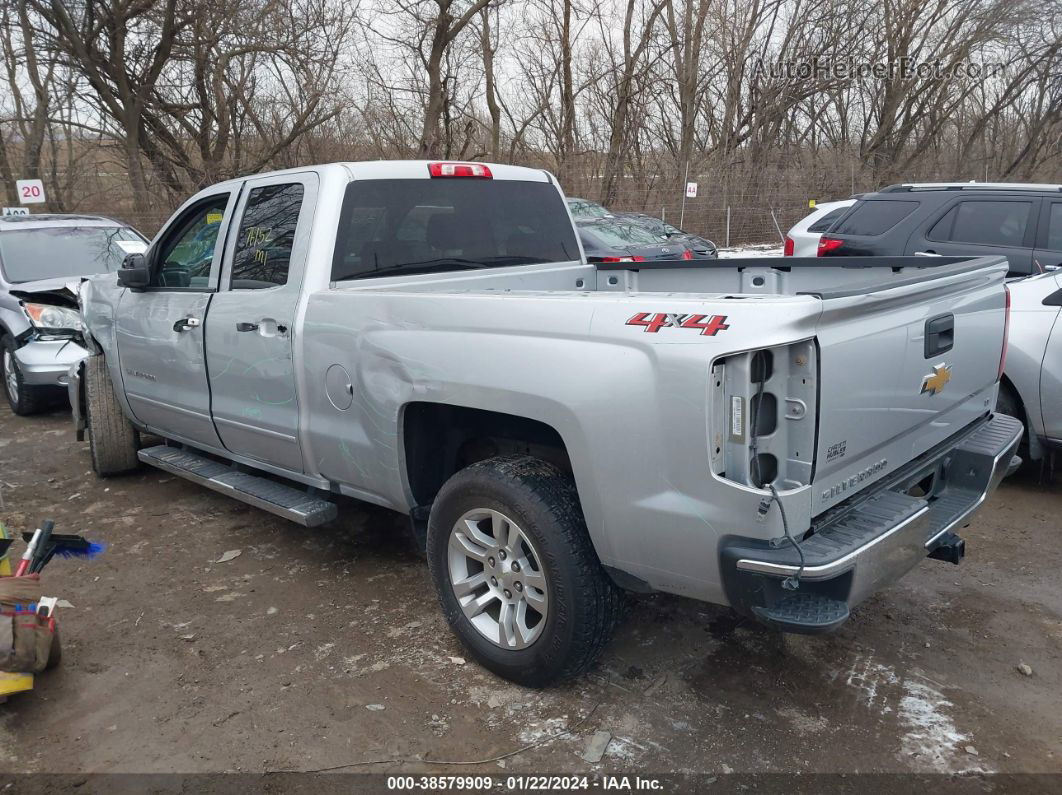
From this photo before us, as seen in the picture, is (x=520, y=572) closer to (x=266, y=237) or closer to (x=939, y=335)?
(x=939, y=335)

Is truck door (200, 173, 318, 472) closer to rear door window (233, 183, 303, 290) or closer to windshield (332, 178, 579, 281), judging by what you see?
rear door window (233, 183, 303, 290)

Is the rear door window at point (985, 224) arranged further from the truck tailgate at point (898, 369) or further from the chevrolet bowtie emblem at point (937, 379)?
the chevrolet bowtie emblem at point (937, 379)

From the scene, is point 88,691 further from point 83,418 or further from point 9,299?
point 9,299

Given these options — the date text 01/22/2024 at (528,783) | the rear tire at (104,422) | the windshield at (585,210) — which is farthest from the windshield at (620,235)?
the date text 01/22/2024 at (528,783)

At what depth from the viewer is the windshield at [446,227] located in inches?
153

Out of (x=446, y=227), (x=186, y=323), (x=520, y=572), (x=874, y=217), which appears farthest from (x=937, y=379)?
(x=874, y=217)

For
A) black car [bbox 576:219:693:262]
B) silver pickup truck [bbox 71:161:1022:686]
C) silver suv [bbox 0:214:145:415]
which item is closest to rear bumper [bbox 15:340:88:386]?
silver suv [bbox 0:214:145:415]

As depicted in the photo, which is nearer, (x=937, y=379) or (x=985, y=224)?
(x=937, y=379)

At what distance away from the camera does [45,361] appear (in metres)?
7.36

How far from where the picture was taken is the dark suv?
6.64 metres

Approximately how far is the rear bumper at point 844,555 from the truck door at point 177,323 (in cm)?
320

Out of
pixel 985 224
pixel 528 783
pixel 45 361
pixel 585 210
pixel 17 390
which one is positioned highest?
pixel 585 210

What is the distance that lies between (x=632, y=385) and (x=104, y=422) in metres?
4.43

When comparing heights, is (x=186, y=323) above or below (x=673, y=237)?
below
